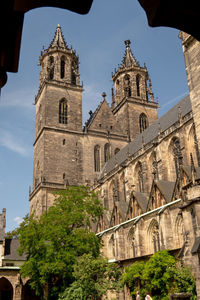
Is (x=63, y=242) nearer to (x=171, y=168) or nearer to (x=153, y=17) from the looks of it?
(x=171, y=168)

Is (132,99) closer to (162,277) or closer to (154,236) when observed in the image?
(154,236)

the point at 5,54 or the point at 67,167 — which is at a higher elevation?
the point at 67,167

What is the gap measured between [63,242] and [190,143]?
13573 millimetres

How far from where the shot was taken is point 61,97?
1973 inches

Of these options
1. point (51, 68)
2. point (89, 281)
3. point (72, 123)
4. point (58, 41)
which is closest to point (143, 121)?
point (72, 123)

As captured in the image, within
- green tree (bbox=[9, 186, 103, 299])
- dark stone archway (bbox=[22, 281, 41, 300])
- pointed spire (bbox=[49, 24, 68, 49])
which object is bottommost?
dark stone archway (bbox=[22, 281, 41, 300])

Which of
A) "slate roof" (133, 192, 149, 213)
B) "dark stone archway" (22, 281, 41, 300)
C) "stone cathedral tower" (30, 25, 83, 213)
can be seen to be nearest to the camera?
"slate roof" (133, 192, 149, 213)

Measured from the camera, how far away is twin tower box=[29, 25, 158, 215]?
45.8m

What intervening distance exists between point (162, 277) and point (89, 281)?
14.4 ft

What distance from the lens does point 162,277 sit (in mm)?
17828

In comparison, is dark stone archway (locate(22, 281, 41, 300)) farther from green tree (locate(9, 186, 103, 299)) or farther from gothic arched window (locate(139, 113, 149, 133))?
gothic arched window (locate(139, 113, 149, 133))

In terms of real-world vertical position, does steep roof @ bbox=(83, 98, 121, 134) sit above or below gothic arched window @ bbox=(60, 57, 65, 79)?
below

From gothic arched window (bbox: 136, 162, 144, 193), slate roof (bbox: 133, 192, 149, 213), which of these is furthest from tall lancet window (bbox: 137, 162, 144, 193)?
slate roof (bbox: 133, 192, 149, 213)

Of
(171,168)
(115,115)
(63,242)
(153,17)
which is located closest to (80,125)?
(115,115)
